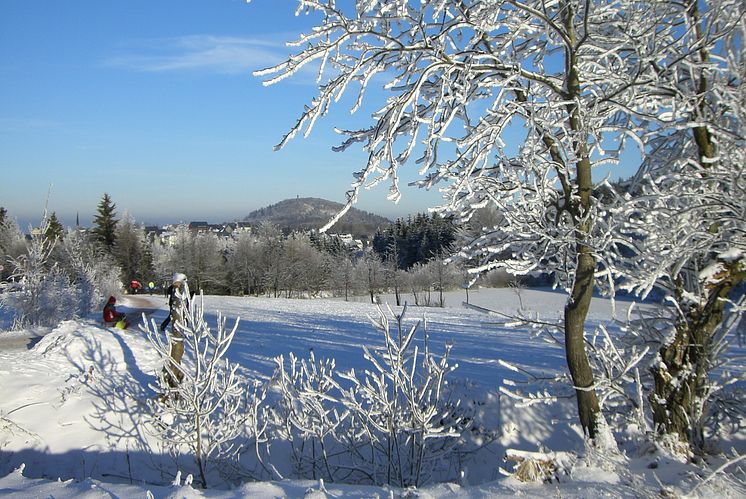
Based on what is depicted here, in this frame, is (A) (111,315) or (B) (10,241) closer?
(A) (111,315)

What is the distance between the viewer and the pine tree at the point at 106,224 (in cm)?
4925

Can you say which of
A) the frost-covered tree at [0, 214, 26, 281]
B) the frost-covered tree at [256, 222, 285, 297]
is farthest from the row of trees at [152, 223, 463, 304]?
the frost-covered tree at [0, 214, 26, 281]

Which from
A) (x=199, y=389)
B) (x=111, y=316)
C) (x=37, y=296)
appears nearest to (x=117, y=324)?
(x=111, y=316)

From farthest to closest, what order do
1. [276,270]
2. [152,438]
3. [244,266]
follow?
[244,266] < [276,270] < [152,438]

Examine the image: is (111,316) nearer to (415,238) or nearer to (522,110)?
(522,110)

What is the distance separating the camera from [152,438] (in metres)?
7.48

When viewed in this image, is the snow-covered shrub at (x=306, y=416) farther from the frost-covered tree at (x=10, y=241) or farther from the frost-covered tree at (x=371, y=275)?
the frost-covered tree at (x=371, y=275)

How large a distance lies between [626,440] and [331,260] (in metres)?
54.5

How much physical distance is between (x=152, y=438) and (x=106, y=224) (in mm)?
48941

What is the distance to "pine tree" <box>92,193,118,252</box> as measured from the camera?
49.2 m

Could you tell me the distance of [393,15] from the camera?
11.9ft

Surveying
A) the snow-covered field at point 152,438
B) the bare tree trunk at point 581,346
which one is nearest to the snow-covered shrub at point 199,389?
the snow-covered field at point 152,438

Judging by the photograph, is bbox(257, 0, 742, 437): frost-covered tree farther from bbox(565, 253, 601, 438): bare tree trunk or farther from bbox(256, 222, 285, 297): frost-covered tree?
→ bbox(256, 222, 285, 297): frost-covered tree

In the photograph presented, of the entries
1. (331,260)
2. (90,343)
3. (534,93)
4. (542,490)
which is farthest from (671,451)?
(331,260)
